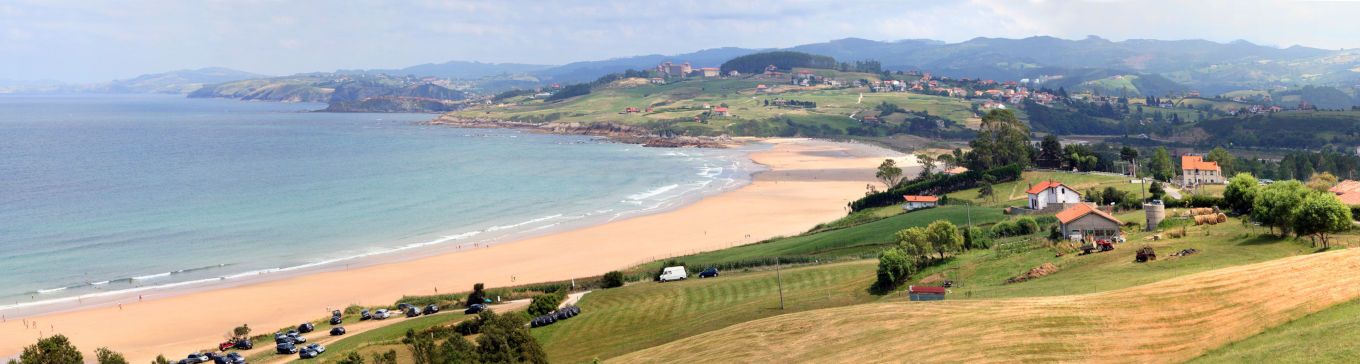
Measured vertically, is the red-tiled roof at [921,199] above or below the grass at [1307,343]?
below

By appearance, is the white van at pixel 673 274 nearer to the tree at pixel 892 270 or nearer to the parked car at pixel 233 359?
the tree at pixel 892 270

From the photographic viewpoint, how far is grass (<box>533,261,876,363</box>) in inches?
1430

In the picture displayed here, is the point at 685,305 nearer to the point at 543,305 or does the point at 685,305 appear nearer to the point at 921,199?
the point at 543,305

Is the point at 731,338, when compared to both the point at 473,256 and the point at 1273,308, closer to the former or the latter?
the point at 1273,308

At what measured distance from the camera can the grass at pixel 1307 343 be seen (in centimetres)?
1884

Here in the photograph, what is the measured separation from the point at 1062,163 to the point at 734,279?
55.5 meters

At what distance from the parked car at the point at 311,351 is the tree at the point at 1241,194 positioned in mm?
47385

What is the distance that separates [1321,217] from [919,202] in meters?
42.0

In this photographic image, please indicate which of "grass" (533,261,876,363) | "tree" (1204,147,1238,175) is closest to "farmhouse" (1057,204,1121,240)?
"grass" (533,261,876,363)

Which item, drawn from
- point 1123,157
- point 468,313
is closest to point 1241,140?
point 1123,157

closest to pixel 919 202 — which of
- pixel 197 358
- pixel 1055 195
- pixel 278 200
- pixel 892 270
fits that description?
pixel 1055 195

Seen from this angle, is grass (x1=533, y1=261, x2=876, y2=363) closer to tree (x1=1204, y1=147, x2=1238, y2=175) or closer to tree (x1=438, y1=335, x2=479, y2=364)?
tree (x1=438, y1=335, x2=479, y2=364)

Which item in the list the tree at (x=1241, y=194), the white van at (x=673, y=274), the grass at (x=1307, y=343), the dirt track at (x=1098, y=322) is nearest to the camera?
the grass at (x=1307, y=343)

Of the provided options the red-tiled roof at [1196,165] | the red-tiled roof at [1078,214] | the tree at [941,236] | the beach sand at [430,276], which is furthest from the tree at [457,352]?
the red-tiled roof at [1196,165]
